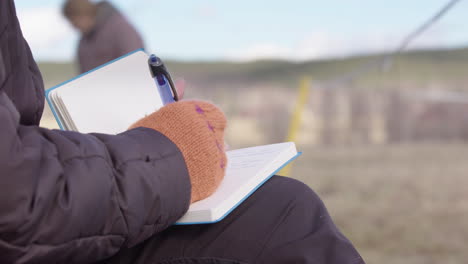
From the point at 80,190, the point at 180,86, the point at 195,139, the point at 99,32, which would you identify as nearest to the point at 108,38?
the point at 99,32

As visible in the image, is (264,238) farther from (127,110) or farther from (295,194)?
(127,110)

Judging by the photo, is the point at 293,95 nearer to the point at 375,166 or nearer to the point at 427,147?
the point at 427,147

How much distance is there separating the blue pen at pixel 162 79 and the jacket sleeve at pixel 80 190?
21 centimetres

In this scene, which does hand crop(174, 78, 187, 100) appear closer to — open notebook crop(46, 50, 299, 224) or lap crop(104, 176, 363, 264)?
open notebook crop(46, 50, 299, 224)

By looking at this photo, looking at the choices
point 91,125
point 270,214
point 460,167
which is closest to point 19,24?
point 91,125

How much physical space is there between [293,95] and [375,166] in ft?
17.7

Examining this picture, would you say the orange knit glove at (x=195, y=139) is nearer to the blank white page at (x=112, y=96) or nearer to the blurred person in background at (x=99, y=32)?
the blank white page at (x=112, y=96)

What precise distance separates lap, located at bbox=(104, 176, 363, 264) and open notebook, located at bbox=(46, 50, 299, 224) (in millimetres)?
31

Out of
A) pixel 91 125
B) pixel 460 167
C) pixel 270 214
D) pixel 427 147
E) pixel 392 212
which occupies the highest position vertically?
pixel 91 125

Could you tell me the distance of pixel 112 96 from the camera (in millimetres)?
908

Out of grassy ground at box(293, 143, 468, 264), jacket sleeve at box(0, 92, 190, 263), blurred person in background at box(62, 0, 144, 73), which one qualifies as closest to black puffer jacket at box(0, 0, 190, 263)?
jacket sleeve at box(0, 92, 190, 263)

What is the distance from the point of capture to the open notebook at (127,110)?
80 centimetres

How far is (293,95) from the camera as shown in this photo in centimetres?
1134

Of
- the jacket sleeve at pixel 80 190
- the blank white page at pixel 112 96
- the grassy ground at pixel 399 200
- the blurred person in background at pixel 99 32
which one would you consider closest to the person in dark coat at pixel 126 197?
the jacket sleeve at pixel 80 190
